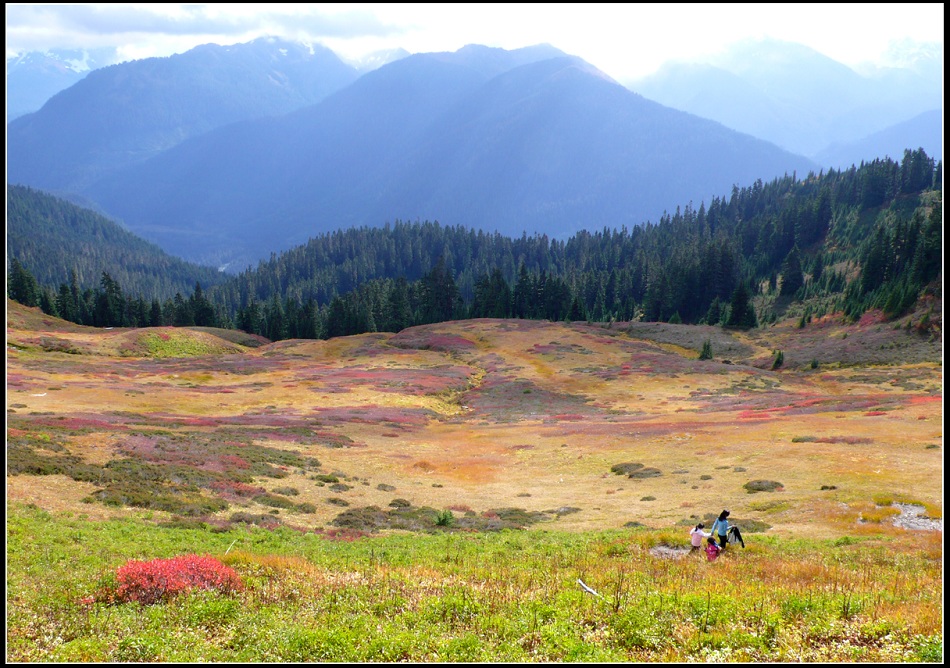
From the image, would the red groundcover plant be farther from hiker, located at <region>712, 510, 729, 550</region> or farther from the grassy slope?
hiker, located at <region>712, 510, 729, 550</region>

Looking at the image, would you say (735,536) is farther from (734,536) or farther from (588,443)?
(588,443)

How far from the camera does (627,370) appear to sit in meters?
99.7

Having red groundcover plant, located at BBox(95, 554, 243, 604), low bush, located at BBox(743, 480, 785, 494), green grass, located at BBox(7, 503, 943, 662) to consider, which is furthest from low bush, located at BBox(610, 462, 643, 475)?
red groundcover plant, located at BBox(95, 554, 243, 604)

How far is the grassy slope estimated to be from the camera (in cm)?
1852

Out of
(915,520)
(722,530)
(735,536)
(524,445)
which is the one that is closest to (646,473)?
(524,445)

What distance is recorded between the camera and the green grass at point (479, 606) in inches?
488

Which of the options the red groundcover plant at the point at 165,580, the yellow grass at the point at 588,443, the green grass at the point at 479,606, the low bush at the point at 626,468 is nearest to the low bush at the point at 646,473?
the low bush at the point at 626,468

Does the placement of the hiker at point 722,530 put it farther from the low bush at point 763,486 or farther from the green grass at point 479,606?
the low bush at point 763,486

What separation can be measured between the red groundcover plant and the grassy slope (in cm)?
110

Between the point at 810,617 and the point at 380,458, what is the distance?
3664 centimetres

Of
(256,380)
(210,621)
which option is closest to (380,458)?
(210,621)

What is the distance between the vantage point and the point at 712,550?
22391mm

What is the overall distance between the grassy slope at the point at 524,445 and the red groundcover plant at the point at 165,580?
110cm

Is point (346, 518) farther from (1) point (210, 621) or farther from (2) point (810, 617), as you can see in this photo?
(2) point (810, 617)
